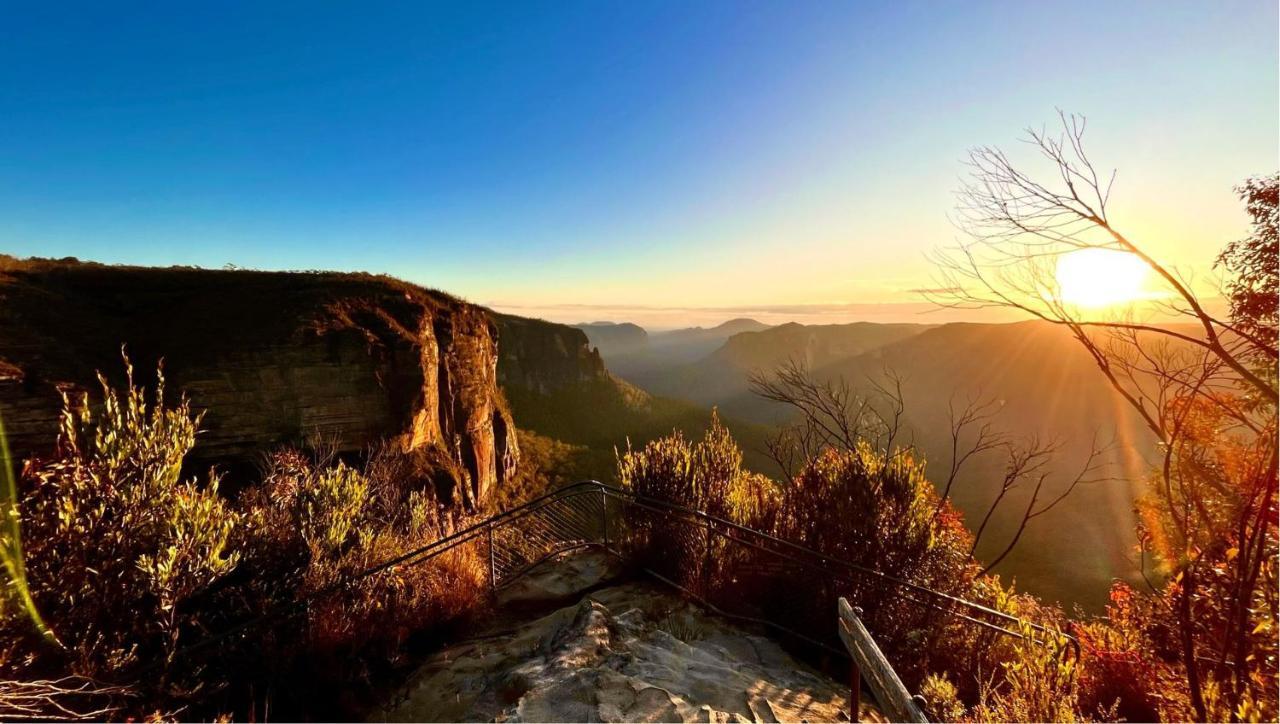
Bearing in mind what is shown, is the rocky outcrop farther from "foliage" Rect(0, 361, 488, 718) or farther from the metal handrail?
"foliage" Rect(0, 361, 488, 718)

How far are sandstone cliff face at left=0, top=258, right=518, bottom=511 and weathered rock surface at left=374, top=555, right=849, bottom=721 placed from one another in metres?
23.0

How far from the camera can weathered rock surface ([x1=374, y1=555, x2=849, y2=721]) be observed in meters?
3.38

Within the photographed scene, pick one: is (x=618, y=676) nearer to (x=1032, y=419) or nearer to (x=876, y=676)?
(x=876, y=676)

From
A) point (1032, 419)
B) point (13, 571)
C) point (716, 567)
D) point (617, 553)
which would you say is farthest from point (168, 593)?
point (1032, 419)

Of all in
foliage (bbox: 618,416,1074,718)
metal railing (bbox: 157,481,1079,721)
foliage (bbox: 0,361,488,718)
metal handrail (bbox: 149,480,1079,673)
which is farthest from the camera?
foliage (bbox: 618,416,1074,718)

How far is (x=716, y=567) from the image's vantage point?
5.81 metres

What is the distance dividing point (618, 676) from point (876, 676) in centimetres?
199

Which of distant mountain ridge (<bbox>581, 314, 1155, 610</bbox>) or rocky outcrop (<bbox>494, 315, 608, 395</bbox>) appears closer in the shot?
distant mountain ridge (<bbox>581, 314, 1155, 610</bbox>)

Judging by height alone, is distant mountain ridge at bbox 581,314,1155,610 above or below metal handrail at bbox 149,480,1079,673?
below

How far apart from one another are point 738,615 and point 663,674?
193 centimetres

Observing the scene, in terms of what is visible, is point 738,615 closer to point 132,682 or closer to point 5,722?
point 132,682

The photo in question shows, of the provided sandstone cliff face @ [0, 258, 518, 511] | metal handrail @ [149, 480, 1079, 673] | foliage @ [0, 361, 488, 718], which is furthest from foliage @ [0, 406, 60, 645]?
sandstone cliff face @ [0, 258, 518, 511]

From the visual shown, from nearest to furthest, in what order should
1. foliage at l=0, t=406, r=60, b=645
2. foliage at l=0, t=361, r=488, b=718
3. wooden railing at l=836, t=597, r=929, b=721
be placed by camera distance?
wooden railing at l=836, t=597, r=929, b=721, foliage at l=0, t=406, r=60, b=645, foliage at l=0, t=361, r=488, b=718

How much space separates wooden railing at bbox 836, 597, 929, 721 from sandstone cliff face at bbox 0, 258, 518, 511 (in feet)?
84.3
